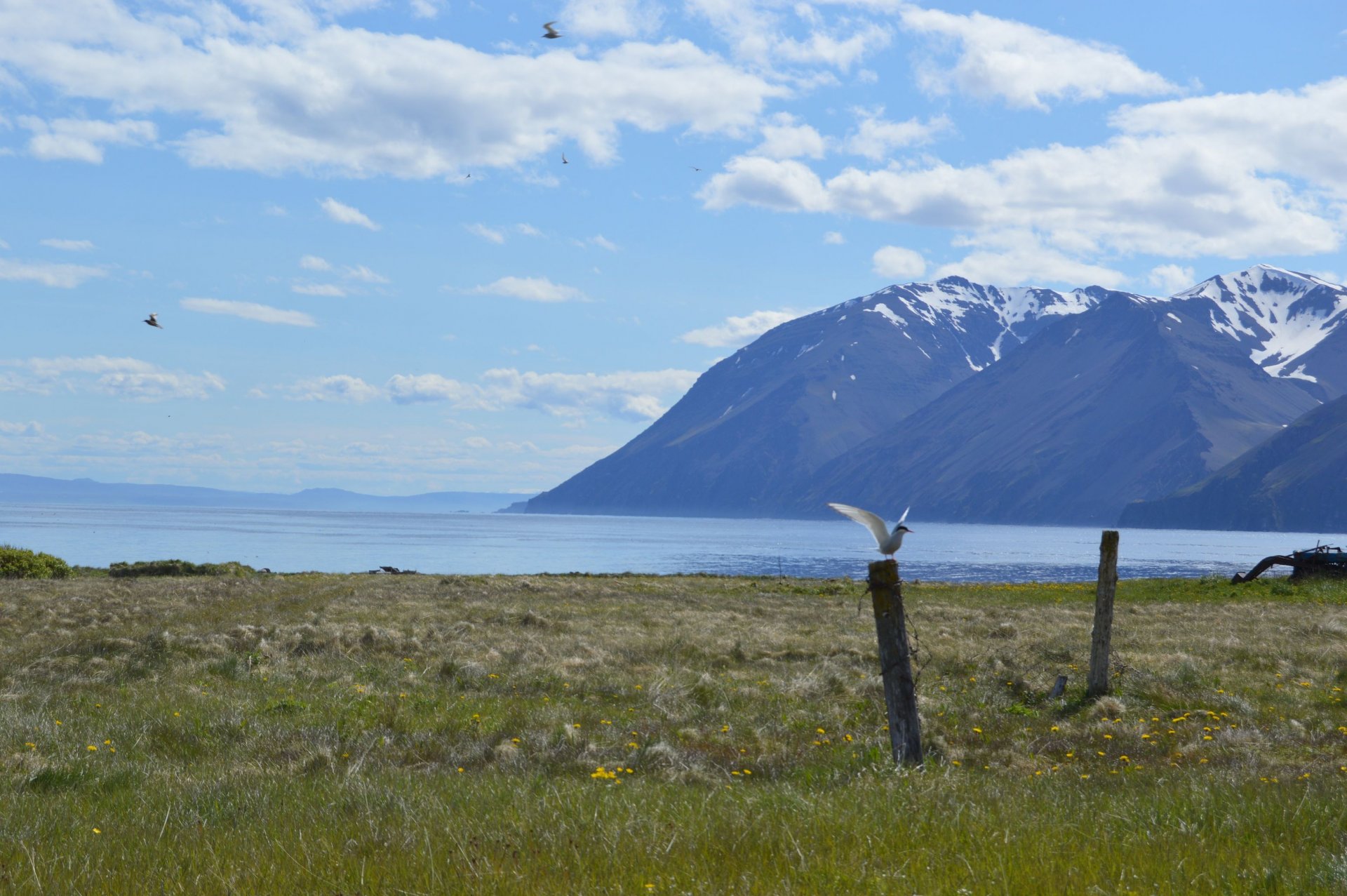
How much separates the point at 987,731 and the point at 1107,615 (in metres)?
5.13

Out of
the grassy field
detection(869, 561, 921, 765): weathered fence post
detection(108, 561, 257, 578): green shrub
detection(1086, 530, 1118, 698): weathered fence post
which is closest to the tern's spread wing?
detection(869, 561, 921, 765): weathered fence post

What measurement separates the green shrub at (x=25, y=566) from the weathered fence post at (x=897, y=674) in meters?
54.0

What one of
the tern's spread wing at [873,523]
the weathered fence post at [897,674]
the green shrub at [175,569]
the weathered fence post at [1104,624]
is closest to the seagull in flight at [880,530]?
the tern's spread wing at [873,523]

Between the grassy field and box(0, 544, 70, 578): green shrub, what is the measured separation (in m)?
23.1

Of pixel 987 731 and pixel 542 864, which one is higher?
pixel 542 864

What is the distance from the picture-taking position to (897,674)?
38.8 feet

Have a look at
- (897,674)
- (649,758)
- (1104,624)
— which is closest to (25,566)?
(649,758)

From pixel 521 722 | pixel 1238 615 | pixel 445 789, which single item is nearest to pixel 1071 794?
pixel 445 789

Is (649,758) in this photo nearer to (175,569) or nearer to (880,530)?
(880,530)

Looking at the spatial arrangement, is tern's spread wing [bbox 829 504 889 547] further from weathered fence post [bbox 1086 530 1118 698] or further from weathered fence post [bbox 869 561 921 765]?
weathered fence post [bbox 1086 530 1118 698]

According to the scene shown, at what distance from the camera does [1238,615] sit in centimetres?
3444

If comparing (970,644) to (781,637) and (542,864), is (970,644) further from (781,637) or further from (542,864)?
(542,864)

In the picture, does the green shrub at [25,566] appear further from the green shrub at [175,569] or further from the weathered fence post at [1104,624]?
the weathered fence post at [1104,624]

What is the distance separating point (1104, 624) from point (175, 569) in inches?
2177
